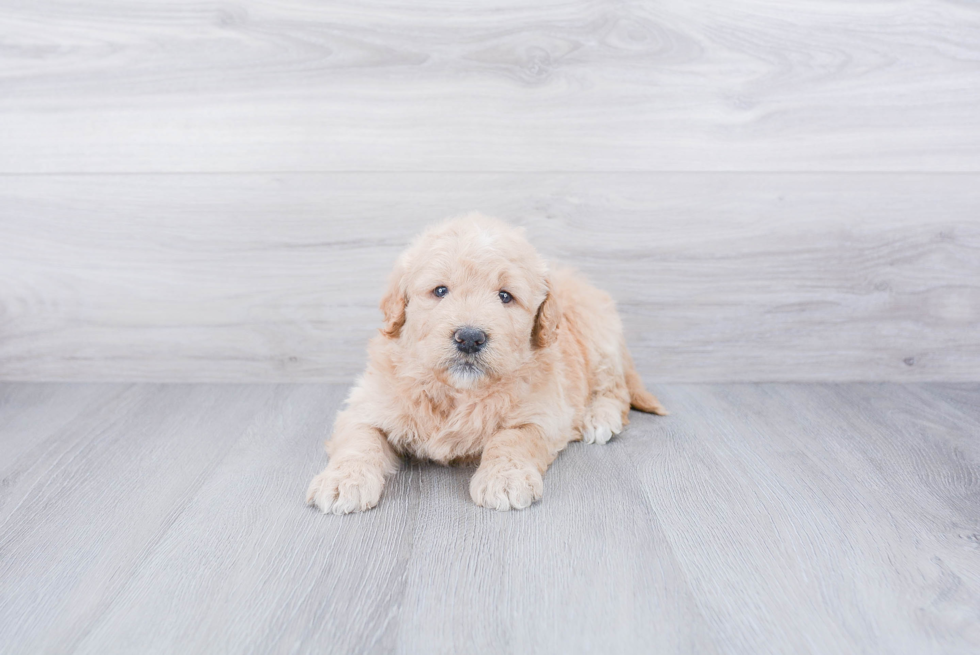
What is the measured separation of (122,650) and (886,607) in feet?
4.17

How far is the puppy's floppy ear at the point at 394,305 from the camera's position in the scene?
161 centimetres

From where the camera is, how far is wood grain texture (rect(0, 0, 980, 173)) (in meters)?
2.16

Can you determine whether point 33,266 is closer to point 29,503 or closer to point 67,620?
point 29,503

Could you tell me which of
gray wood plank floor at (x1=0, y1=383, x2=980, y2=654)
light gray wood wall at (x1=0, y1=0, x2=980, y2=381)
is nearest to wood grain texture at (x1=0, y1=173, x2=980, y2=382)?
light gray wood wall at (x1=0, y1=0, x2=980, y2=381)

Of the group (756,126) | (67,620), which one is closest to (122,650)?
(67,620)

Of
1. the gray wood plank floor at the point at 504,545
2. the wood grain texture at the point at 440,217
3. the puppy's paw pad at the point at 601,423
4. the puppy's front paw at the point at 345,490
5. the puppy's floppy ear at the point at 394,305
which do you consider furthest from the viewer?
the wood grain texture at the point at 440,217

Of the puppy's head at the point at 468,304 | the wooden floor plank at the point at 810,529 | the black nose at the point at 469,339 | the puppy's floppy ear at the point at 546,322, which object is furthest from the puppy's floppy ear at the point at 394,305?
the wooden floor plank at the point at 810,529

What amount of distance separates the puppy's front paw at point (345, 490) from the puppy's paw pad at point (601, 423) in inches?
26.6

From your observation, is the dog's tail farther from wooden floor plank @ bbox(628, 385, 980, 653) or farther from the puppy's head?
the puppy's head

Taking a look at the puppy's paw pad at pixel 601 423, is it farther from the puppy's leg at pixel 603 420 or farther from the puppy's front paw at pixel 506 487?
the puppy's front paw at pixel 506 487

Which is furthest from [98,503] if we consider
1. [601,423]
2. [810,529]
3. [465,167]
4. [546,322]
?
[810,529]

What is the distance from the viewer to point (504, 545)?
4.31 feet

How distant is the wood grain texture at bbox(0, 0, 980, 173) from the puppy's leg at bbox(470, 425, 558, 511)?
3.38ft

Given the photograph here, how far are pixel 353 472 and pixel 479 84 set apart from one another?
54.4 inches
